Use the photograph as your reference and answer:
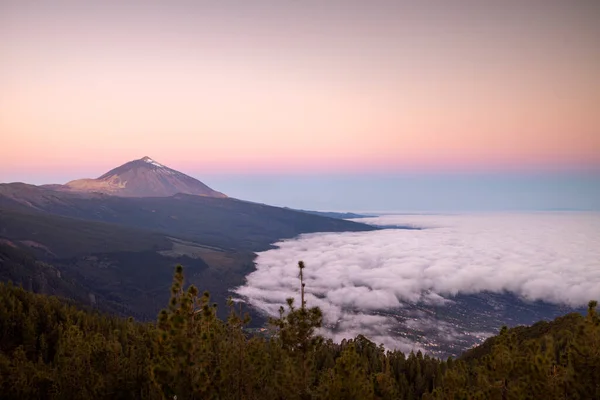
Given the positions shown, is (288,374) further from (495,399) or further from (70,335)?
(70,335)

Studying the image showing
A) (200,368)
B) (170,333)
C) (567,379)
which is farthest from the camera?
(567,379)

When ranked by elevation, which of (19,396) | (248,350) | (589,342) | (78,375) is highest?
(589,342)

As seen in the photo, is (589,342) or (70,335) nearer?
(589,342)

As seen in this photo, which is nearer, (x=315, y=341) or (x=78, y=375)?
(x=315, y=341)

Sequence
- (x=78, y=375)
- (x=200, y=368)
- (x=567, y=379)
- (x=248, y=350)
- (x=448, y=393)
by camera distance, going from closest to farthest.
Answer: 1. (x=200, y=368)
2. (x=567, y=379)
3. (x=448, y=393)
4. (x=78, y=375)
5. (x=248, y=350)

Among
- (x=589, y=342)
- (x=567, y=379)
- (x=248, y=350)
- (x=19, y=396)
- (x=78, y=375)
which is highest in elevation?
(x=589, y=342)

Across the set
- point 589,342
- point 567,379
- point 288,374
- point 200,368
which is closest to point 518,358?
point 567,379

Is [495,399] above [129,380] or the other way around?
above

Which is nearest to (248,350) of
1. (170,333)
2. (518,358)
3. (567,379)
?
(170,333)

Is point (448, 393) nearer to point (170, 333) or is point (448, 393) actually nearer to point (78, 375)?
point (170, 333)
